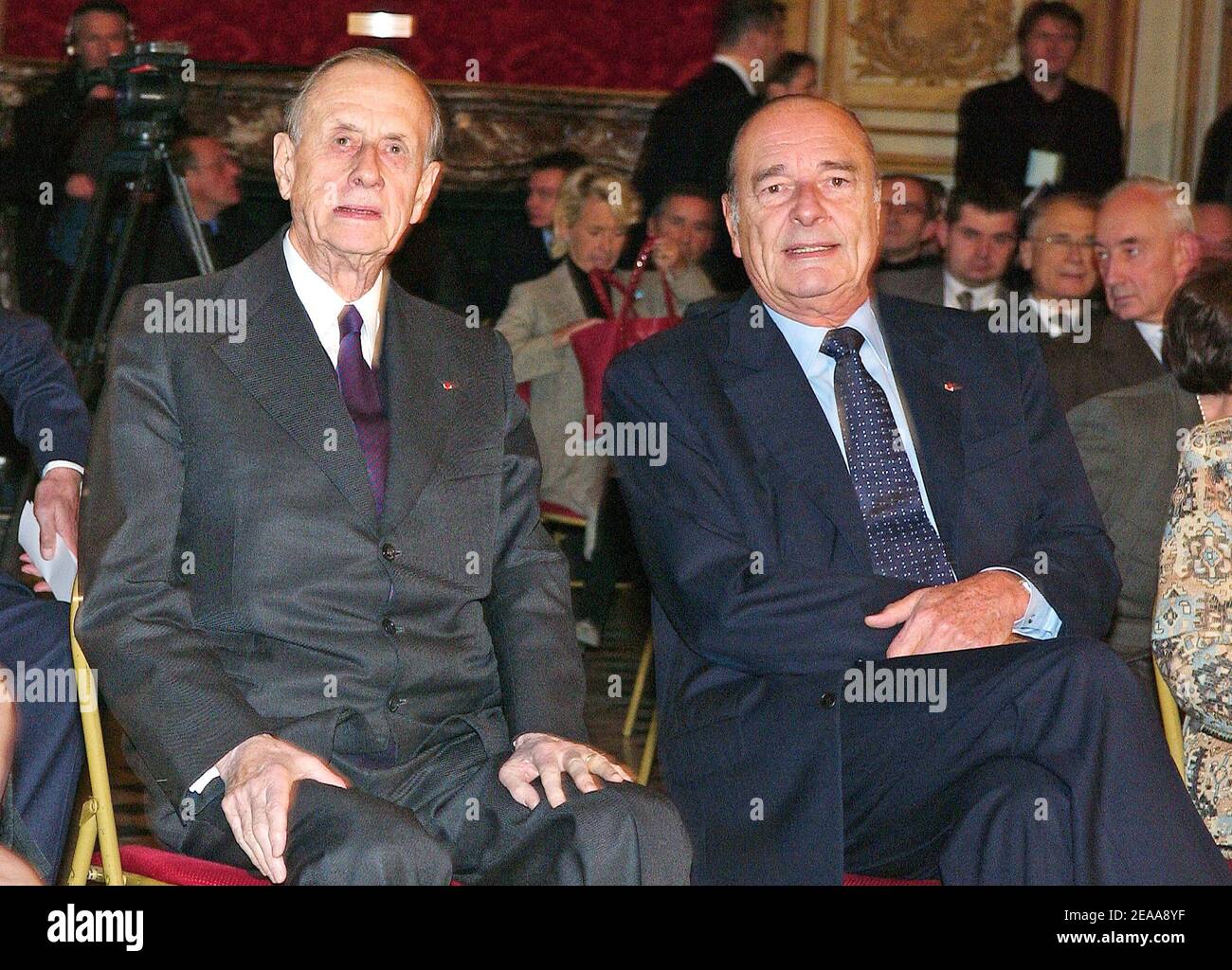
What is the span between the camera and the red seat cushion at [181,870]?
2.01 metres

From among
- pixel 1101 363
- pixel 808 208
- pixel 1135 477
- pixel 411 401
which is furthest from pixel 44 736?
pixel 1101 363

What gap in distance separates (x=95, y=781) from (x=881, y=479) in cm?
123

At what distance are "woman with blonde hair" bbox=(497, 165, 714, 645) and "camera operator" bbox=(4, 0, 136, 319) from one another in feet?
4.31

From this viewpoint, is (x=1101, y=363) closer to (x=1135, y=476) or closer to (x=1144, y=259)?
(x=1144, y=259)

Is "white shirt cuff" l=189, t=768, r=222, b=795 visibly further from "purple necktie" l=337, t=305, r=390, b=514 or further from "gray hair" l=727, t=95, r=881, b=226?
"gray hair" l=727, t=95, r=881, b=226

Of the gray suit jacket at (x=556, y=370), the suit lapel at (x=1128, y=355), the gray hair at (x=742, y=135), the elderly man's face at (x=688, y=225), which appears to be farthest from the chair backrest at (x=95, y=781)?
the elderly man's face at (x=688, y=225)

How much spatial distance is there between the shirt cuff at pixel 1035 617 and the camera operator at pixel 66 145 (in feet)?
9.85

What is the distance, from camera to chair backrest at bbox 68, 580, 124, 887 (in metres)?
2.12

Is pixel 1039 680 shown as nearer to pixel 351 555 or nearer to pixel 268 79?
pixel 351 555

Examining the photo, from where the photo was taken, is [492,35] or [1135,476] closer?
[1135,476]

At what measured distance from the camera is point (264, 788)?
1936 millimetres

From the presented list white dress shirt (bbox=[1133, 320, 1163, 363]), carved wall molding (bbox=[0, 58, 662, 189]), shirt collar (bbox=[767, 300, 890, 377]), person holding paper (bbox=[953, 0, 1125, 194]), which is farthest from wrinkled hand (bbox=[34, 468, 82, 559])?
person holding paper (bbox=[953, 0, 1125, 194])

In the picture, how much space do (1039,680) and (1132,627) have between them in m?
0.94

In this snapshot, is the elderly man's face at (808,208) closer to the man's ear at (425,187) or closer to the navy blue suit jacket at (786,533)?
the navy blue suit jacket at (786,533)
